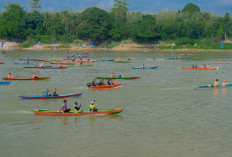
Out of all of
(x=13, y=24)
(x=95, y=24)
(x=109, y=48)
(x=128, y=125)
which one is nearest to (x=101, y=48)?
(x=109, y=48)

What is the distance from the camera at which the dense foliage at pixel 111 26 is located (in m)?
96.4

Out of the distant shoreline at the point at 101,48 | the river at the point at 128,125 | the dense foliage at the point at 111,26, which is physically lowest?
the river at the point at 128,125

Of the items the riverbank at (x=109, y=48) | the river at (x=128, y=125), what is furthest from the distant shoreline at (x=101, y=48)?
the river at (x=128, y=125)

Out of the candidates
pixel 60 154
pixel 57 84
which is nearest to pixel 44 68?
pixel 57 84

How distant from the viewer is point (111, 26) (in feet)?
332

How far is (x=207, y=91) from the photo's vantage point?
101 ft

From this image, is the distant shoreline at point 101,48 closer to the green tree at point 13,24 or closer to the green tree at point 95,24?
the green tree at point 13,24

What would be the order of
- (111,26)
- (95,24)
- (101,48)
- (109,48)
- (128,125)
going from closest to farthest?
(128,125) → (95,24) → (101,48) → (109,48) → (111,26)

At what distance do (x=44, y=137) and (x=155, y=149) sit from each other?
6.21 meters

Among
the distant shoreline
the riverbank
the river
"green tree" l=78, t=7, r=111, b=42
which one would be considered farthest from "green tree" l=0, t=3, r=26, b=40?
the river

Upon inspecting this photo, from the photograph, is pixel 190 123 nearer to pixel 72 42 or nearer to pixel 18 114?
pixel 18 114

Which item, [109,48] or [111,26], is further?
[111,26]

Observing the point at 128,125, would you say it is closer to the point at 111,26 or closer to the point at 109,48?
the point at 109,48

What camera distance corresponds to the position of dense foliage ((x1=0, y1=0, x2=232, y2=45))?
96.4 meters
